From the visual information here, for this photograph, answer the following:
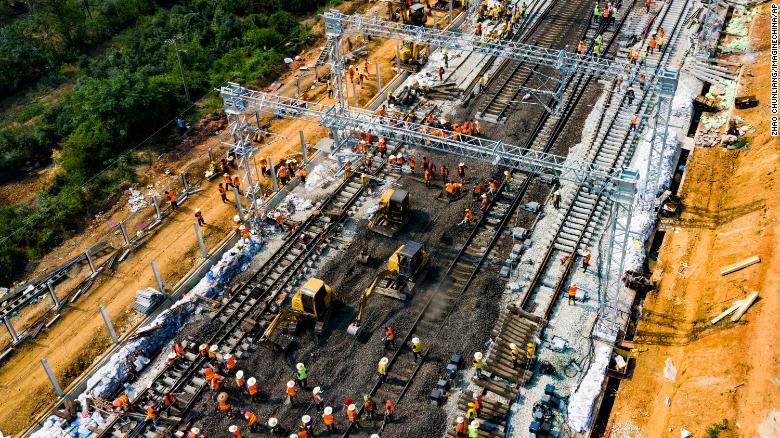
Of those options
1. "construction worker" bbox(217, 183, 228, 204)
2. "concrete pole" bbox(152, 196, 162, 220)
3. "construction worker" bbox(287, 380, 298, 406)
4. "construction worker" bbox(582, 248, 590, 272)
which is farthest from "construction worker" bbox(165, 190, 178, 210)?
"construction worker" bbox(582, 248, 590, 272)

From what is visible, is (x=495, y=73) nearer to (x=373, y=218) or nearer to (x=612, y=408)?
(x=373, y=218)

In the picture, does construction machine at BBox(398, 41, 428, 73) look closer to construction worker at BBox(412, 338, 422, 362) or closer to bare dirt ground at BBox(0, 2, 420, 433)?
bare dirt ground at BBox(0, 2, 420, 433)

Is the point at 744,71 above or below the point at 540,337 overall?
above

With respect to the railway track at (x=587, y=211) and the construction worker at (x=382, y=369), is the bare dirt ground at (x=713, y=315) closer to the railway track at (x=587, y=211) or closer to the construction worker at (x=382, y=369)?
the railway track at (x=587, y=211)

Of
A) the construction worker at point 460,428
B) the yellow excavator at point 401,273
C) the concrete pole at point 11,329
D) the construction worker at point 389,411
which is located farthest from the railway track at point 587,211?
the concrete pole at point 11,329

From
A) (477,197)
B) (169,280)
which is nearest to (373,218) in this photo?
(477,197)

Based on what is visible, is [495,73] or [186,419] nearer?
[186,419]

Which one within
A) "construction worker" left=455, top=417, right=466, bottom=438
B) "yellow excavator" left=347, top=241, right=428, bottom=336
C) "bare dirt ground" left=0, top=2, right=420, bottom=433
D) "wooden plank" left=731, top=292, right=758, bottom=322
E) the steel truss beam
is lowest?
"bare dirt ground" left=0, top=2, right=420, bottom=433
